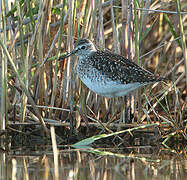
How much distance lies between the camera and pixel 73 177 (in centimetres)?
434

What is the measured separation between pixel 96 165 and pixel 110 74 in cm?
159

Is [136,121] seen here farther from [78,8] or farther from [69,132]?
[78,8]

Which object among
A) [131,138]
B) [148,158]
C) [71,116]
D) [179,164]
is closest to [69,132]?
[71,116]

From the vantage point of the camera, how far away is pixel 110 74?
19.7 ft

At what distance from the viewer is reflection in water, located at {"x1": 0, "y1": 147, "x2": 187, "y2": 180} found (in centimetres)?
441

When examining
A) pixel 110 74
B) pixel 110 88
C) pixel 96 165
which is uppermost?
pixel 110 74

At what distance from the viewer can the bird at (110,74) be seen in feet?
19.3

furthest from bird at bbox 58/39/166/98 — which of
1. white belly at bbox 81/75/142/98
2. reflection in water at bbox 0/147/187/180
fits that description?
reflection in water at bbox 0/147/187/180

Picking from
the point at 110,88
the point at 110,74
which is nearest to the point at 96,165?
the point at 110,88

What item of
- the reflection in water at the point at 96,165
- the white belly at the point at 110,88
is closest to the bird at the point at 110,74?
the white belly at the point at 110,88

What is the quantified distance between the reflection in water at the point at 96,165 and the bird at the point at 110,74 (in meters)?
0.86

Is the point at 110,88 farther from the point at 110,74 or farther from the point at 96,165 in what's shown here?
the point at 96,165

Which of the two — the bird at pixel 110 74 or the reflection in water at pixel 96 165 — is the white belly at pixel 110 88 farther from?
the reflection in water at pixel 96 165

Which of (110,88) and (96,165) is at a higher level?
(110,88)
